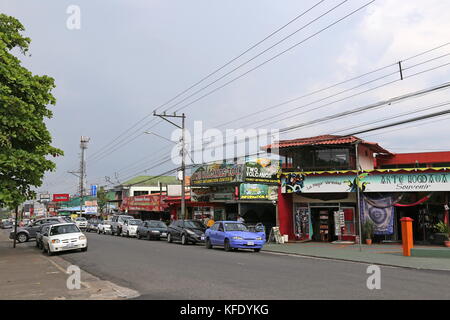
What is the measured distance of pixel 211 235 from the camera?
22562 millimetres

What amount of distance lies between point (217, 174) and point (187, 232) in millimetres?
7794

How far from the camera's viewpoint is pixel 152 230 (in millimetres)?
31125

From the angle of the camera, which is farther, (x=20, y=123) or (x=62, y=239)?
(x=62, y=239)

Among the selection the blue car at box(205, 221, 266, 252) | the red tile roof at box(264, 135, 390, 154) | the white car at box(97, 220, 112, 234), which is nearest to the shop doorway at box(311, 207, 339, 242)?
the red tile roof at box(264, 135, 390, 154)

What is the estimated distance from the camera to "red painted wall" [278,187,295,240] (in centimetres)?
2731

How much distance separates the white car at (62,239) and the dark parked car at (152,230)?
994 cm

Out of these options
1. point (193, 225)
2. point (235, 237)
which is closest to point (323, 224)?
point (193, 225)

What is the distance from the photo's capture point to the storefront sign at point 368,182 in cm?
2305

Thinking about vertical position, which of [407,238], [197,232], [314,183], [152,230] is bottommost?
[152,230]

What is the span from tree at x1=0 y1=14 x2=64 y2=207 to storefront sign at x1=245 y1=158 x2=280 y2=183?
44.9 ft

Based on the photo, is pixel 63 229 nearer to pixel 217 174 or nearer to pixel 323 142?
pixel 217 174

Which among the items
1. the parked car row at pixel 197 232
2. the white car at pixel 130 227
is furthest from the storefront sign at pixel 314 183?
the white car at pixel 130 227

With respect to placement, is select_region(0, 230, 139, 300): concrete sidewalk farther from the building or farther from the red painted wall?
the building

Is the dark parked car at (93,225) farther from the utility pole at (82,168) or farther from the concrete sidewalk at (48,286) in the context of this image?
the concrete sidewalk at (48,286)
